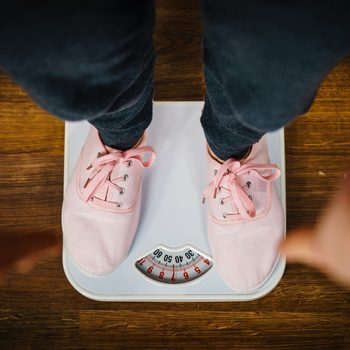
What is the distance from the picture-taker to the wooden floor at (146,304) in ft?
2.77

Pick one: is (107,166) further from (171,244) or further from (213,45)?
(213,45)

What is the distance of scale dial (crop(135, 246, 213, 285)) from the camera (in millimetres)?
830

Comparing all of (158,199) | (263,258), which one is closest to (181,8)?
(158,199)

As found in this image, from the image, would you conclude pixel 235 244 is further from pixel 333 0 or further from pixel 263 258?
pixel 333 0

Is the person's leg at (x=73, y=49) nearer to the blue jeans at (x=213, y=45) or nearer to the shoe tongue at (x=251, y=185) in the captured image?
the blue jeans at (x=213, y=45)

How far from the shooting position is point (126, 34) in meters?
0.41

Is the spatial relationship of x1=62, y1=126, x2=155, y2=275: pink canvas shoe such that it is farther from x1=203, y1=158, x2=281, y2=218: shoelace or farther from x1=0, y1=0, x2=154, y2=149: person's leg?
x1=0, y1=0, x2=154, y2=149: person's leg

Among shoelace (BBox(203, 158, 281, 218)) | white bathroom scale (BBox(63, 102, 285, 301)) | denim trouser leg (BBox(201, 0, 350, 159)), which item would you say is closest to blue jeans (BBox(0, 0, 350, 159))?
denim trouser leg (BBox(201, 0, 350, 159))

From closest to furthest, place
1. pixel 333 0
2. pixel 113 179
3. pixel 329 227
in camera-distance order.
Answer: pixel 333 0 → pixel 329 227 → pixel 113 179

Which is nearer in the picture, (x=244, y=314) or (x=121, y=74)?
(x=121, y=74)

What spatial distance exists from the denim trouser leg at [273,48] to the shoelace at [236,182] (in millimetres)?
304

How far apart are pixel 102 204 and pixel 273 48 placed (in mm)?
458

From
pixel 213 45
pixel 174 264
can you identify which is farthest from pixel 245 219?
pixel 213 45

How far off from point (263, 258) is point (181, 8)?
0.49 metres
